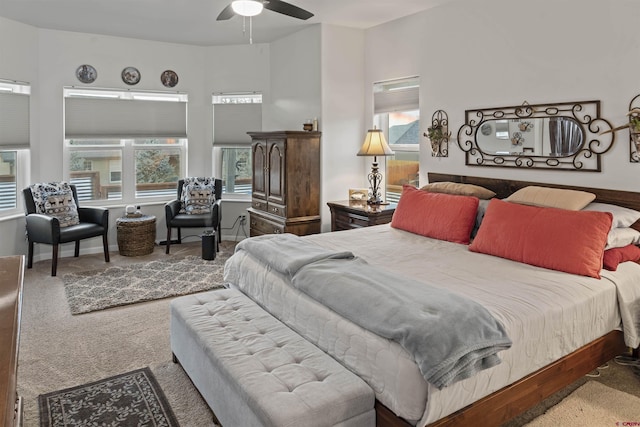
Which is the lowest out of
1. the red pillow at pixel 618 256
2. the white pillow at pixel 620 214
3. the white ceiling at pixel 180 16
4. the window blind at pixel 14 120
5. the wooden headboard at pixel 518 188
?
the red pillow at pixel 618 256

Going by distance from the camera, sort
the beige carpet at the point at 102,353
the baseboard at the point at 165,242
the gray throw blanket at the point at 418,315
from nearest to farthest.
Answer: the gray throw blanket at the point at 418,315 < the beige carpet at the point at 102,353 < the baseboard at the point at 165,242

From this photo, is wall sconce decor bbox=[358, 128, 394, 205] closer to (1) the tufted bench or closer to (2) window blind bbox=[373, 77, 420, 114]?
(2) window blind bbox=[373, 77, 420, 114]

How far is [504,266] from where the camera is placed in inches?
114

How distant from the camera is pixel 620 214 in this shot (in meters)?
3.07

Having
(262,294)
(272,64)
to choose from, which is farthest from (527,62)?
(272,64)

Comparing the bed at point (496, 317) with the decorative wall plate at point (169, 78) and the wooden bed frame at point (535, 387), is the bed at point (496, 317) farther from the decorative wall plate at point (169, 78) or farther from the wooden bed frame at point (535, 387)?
the decorative wall plate at point (169, 78)

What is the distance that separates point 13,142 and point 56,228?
1.22 meters

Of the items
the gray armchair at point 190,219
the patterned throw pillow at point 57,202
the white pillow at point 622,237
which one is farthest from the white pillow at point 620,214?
the patterned throw pillow at point 57,202

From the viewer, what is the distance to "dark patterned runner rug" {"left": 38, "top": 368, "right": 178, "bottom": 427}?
244 cm

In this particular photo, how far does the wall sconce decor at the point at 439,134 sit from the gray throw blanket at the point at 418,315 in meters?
2.27

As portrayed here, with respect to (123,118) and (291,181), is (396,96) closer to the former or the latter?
(291,181)

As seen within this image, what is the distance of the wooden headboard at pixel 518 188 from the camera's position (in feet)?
10.5

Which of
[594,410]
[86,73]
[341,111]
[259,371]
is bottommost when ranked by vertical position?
[594,410]

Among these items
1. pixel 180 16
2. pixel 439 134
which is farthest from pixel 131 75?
pixel 439 134
